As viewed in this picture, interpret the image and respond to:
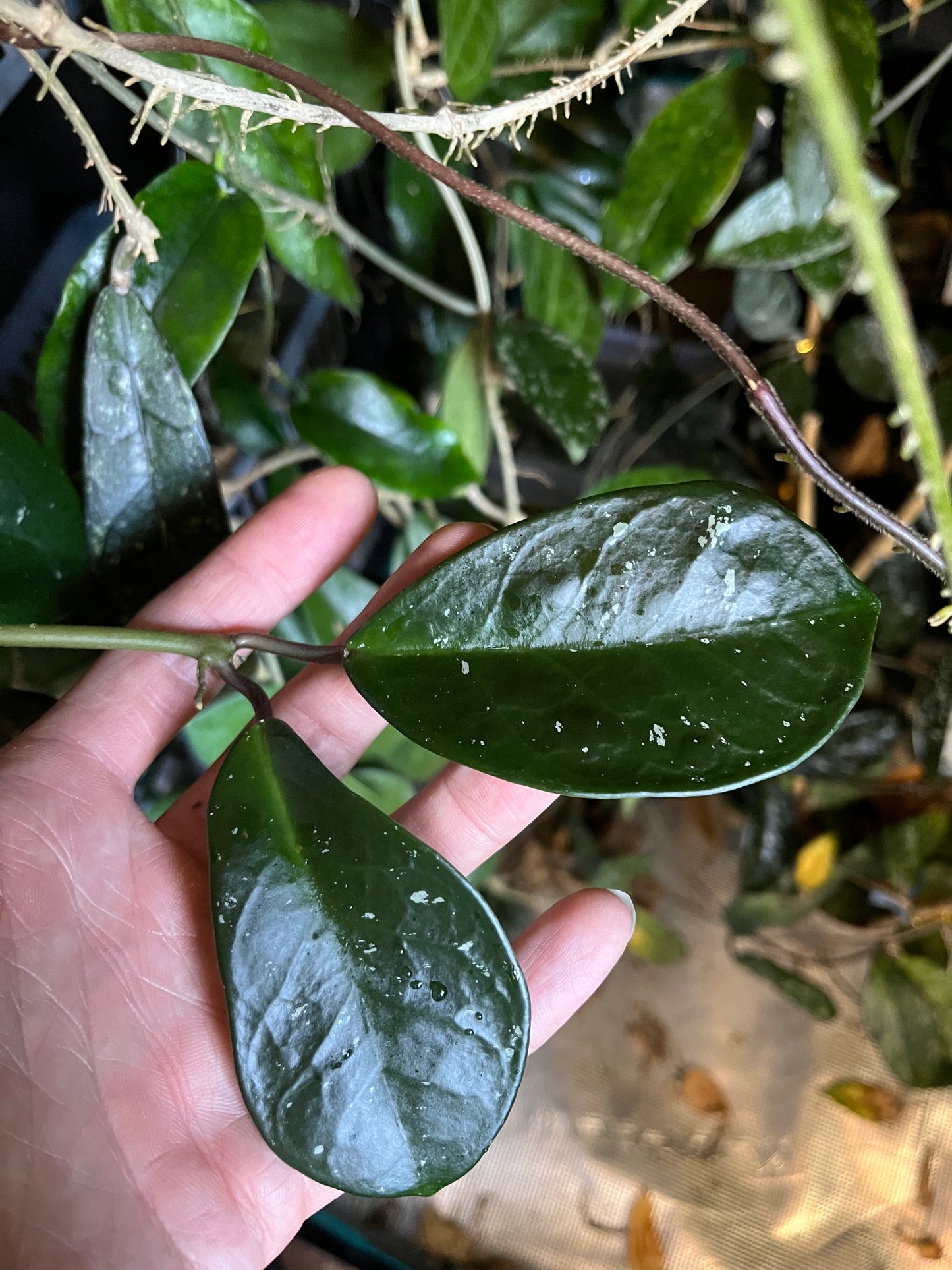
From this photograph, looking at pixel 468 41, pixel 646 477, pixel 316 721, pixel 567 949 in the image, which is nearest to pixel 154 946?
pixel 316 721

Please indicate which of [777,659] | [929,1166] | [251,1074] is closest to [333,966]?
[251,1074]

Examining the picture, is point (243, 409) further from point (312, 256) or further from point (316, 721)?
point (316, 721)

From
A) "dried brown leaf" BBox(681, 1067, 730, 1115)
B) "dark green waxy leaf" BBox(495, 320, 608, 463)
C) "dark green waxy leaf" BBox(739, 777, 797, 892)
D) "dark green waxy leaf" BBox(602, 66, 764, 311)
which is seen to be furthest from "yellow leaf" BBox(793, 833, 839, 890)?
"dark green waxy leaf" BBox(602, 66, 764, 311)

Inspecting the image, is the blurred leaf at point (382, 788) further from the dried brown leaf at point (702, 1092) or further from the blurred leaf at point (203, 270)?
the dried brown leaf at point (702, 1092)

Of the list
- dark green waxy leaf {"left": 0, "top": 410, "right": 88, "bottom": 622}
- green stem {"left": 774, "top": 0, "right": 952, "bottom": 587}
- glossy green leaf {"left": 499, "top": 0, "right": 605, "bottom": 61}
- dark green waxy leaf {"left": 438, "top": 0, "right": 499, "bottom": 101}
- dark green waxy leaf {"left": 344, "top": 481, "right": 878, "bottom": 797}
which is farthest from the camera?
glossy green leaf {"left": 499, "top": 0, "right": 605, "bottom": 61}

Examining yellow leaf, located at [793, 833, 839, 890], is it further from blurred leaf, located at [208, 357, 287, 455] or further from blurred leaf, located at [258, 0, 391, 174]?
blurred leaf, located at [258, 0, 391, 174]

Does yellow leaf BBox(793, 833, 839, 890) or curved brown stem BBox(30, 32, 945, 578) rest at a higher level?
curved brown stem BBox(30, 32, 945, 578)

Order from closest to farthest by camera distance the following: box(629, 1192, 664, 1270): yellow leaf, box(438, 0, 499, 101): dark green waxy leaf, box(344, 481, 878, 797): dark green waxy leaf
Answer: box(344, 481, 878, 797): dark green waxy leaf < box(438, 0, 499, 101): dark green waxy leaf < box(629, 1192, 664, 1270): yellow leaf
